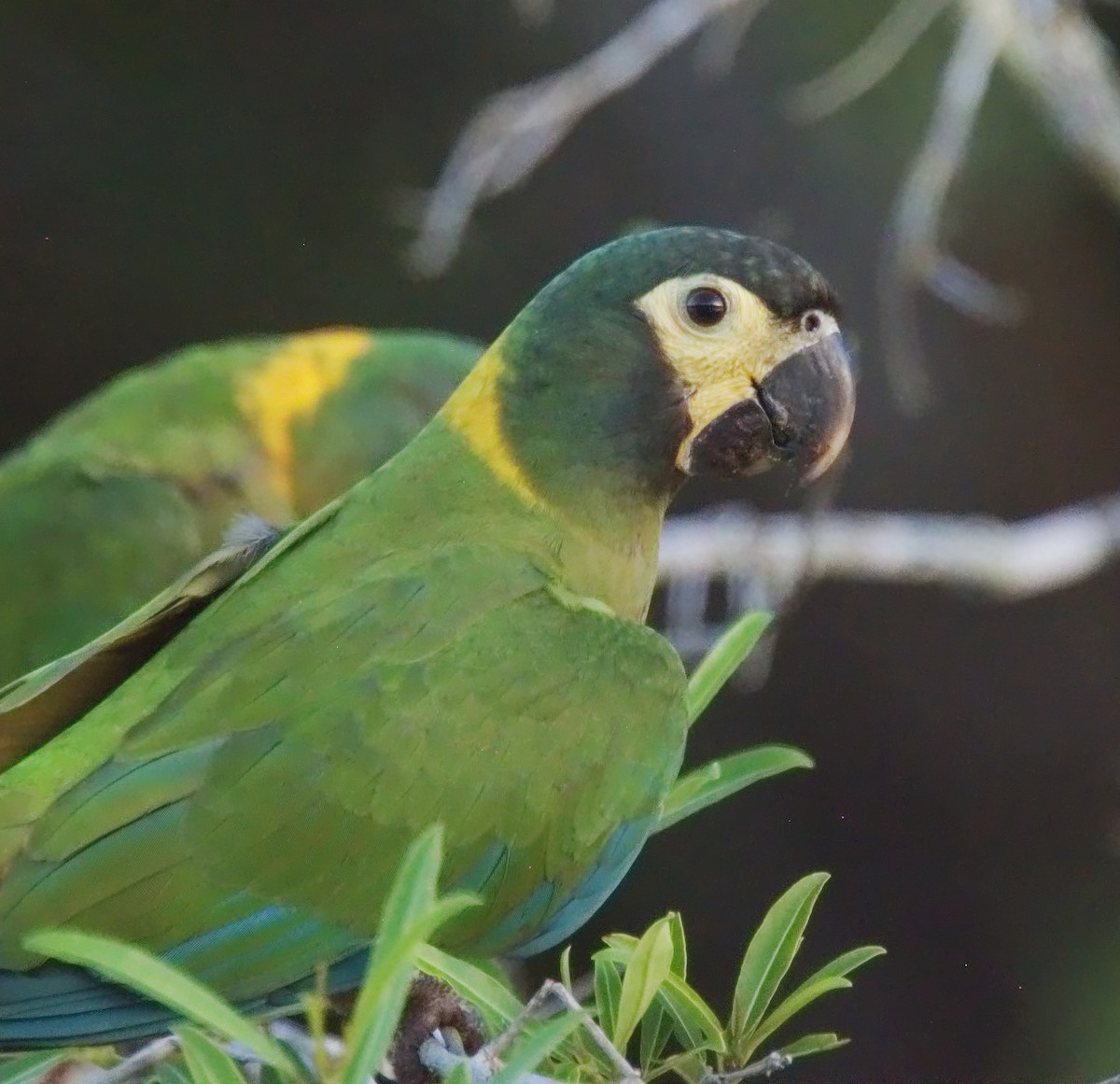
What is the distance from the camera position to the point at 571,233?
2.23 meters

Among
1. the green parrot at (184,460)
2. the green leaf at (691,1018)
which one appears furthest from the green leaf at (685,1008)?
the green parrot at (184,460)

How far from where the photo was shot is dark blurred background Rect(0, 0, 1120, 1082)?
84.5 inches

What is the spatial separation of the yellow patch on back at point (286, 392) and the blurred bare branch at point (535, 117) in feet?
0.88

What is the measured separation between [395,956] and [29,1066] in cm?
34

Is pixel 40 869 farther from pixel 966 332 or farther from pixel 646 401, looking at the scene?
pixel 966 332

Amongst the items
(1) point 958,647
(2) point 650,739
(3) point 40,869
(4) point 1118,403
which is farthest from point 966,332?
(3) point 40,869

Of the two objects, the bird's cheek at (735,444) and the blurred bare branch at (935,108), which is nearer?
the bird's cheek at (735,444)

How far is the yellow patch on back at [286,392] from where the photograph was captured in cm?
156

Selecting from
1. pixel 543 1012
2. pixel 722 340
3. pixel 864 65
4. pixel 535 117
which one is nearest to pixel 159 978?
pixel 543 1012

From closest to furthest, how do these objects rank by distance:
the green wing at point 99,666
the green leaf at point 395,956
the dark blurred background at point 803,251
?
the green leaf at point 395,956, the green wing at point 99,666, the dark blurred background at point 803,251

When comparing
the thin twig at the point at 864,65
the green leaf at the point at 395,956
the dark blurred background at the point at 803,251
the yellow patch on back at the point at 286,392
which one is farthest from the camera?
the dark blurred background at the point at 803,251

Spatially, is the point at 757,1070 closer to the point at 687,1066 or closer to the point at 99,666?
the point at 687,1066

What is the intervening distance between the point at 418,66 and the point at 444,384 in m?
0.89

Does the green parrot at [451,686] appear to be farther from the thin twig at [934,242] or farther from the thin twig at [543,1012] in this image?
the thin twig at [934,242]
